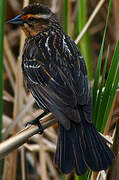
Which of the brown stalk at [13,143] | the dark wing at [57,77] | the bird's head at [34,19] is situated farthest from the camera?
the bird's head at [34,19]

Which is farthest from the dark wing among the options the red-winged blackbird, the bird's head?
the bird's head

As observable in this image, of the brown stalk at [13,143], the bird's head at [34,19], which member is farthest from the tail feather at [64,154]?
the bird's head at [34,19]

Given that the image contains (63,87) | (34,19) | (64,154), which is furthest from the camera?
(34,19)

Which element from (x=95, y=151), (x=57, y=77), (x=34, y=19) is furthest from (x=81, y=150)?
(x=34, y=19)

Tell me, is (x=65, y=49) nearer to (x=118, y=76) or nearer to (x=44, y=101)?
(x=44, y=101)

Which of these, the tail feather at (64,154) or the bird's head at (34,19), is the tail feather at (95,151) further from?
the bird's head at (34,19)

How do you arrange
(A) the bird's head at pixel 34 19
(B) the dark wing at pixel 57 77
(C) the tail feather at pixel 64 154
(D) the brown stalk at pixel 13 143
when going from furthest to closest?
(A) the bird's head at pixel 34 19
(B) the dark wing at pixel 57 77
(C) the tail feather at pixel 64 154
(D) the brown stalk at pixel 13 143

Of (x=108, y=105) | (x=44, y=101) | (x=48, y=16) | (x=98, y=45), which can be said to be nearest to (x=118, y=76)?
(x=108, y=105)

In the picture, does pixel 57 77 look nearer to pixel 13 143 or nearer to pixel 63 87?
pixel 63 87
